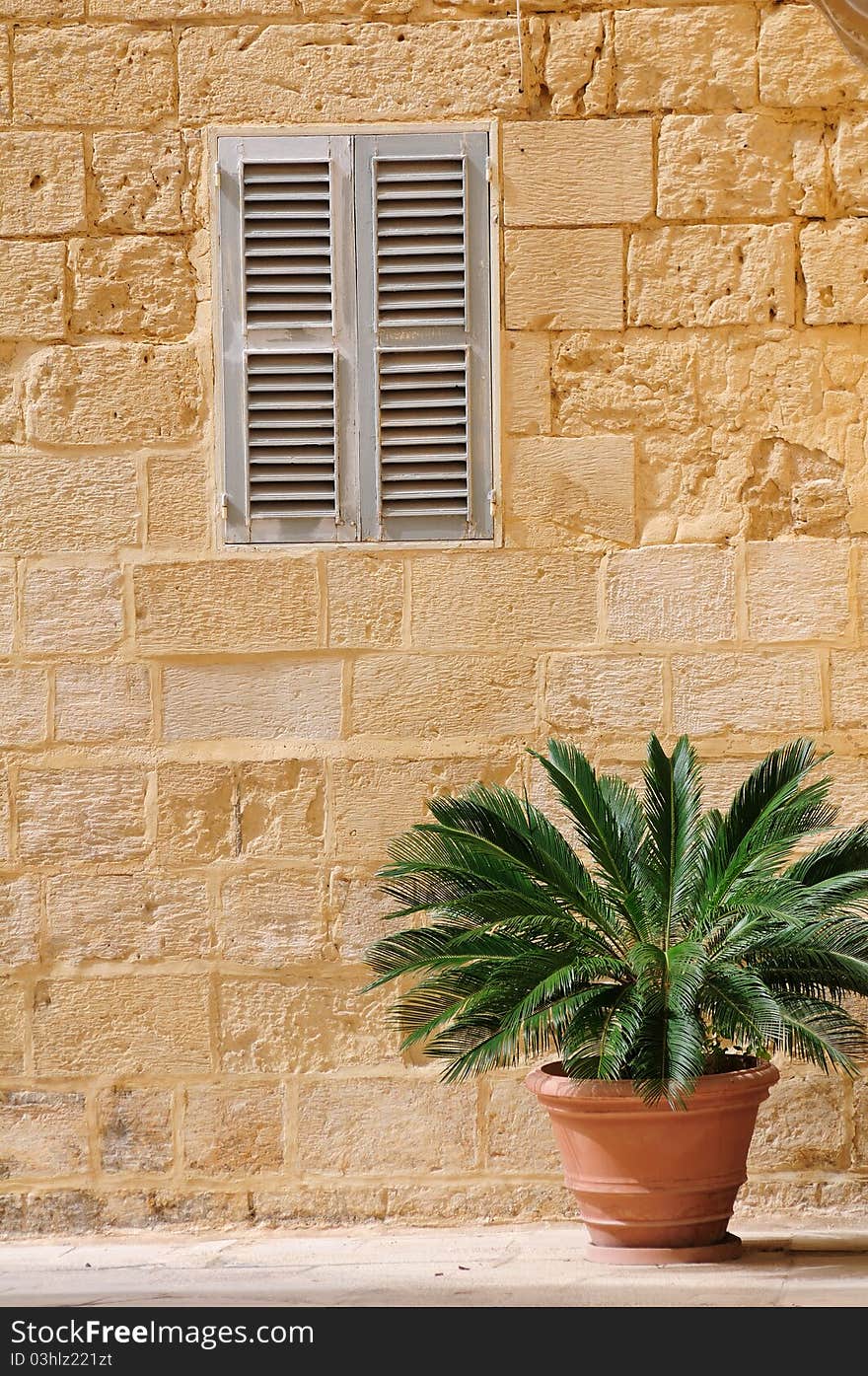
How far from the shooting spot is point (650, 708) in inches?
181

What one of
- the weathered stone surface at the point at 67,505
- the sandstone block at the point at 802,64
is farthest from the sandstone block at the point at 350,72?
the weathered stone surface at the point at 67,505

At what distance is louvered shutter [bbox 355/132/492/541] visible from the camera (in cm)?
469

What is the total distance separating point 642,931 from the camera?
12.6ft

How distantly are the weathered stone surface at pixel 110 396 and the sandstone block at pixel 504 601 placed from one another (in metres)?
0.83

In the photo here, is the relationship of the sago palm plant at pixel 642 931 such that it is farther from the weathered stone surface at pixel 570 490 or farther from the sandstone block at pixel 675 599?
the weathered stone surface at pixel 570 490

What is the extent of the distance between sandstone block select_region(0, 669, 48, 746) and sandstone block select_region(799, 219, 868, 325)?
2.39 meters

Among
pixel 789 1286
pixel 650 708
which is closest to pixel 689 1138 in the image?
pixel 789 1286

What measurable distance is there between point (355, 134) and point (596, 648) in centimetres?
161

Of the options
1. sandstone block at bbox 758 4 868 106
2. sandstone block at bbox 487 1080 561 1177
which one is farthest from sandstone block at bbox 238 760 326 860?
sandstone block at bbox 758 4 868 106

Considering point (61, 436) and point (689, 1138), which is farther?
point (61, 436)

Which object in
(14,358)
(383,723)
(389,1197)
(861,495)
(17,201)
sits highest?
(17,201)

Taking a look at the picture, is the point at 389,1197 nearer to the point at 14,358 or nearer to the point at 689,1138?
the point at 689,1138

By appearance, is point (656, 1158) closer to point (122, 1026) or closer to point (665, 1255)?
point (665, 1255)

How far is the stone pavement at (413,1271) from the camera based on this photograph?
A: 11.8 feet
